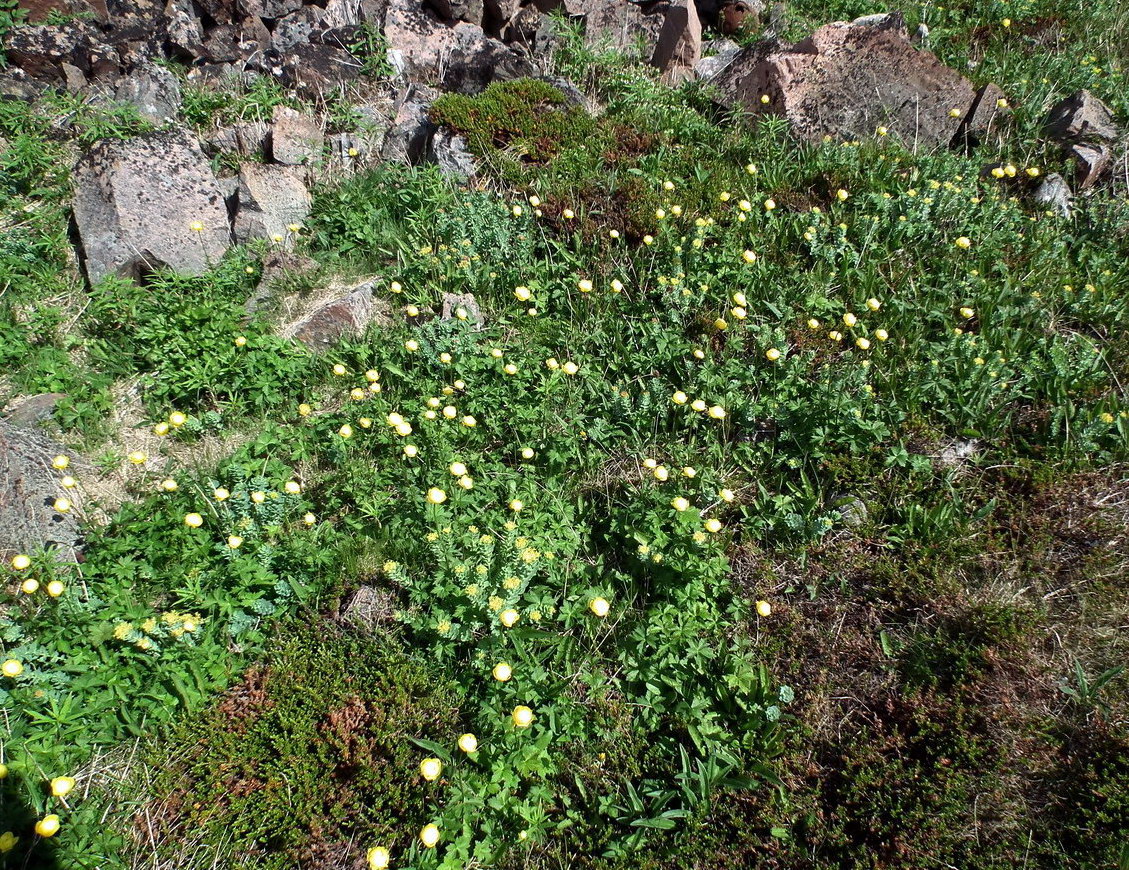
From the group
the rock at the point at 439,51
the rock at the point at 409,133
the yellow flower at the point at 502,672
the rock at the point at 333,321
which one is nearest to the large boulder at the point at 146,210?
the rock at the point at 333,321

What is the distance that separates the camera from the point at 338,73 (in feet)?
21.1

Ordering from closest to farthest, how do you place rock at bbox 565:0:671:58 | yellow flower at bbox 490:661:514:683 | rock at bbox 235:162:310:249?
yellow flower at bbox 490:661:514:683 → rock at bbox 235:162:310:249 → rock at bbox 565:0:671:58

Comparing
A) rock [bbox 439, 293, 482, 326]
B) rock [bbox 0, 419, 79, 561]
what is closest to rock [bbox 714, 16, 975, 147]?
rock [bbox 439, 293, 482, 326]

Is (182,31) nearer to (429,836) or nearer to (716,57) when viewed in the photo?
(716,57)

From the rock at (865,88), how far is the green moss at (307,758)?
208 inches

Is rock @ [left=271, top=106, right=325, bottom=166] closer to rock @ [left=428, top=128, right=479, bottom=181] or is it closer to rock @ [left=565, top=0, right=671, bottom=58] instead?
rock @ [left=428, top=128, right=479, bottom=181]

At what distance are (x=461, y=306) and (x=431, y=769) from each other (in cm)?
272

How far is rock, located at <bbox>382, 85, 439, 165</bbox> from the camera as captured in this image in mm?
5965

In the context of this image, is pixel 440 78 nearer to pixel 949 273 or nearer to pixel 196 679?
pixel 949 273

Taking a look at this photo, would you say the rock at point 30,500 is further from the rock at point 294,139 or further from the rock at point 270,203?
the rock at point 294,139

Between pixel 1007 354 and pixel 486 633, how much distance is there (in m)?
3.37

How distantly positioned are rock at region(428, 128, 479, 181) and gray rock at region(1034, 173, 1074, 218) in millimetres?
4225

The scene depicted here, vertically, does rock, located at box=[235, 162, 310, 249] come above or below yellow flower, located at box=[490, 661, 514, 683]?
above

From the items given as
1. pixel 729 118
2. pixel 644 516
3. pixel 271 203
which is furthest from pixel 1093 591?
pixel 271 203
